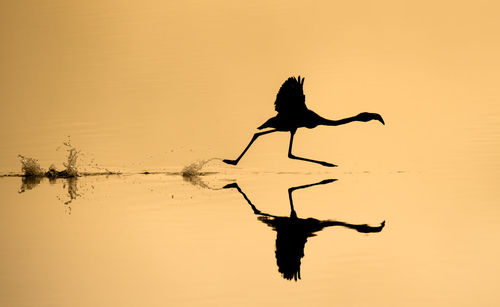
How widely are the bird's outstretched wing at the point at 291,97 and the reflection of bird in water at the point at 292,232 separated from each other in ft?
7.76

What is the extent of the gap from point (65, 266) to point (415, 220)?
401cm

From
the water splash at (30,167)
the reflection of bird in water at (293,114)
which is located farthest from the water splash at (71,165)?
the reflection of bird in water at (293,114)

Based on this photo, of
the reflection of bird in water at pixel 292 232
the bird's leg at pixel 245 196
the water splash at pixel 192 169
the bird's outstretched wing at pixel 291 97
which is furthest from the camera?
the water splash at pixel 192 169

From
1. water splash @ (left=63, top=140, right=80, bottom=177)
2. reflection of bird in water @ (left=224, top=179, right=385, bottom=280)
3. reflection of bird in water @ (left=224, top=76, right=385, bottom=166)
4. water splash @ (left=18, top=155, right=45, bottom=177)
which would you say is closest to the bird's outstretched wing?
reflection of bird in water @ (left=224, top=76, right=385, bottom=166)

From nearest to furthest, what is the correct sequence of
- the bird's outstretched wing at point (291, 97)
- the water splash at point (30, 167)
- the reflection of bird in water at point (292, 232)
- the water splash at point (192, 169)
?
the reflection of bird in water at point (292, 232) → the bird's outstretched wing at point (291, 97) → the water splash at point (30, 167) → the water splash at point (192, 169)

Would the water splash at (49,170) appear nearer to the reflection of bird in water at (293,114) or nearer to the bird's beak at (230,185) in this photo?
the reflection of bird in water at (293,114)

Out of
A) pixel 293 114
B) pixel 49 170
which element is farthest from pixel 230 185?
pixel 49 170

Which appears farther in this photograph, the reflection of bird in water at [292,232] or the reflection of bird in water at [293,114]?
the reflection of bird in water at [293,114]

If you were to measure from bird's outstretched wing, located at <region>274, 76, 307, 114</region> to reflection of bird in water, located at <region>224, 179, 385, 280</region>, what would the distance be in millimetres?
2365

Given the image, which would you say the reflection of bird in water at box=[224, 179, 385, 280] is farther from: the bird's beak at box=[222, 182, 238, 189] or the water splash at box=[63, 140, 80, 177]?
the water splash at box=[63, 140, 80, 177]

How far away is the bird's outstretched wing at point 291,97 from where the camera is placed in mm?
15820

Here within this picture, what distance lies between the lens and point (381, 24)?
96.3ft

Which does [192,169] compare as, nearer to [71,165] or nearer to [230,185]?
[230,185]

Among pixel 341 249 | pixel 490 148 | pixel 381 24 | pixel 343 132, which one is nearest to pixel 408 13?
pixel 381 24
